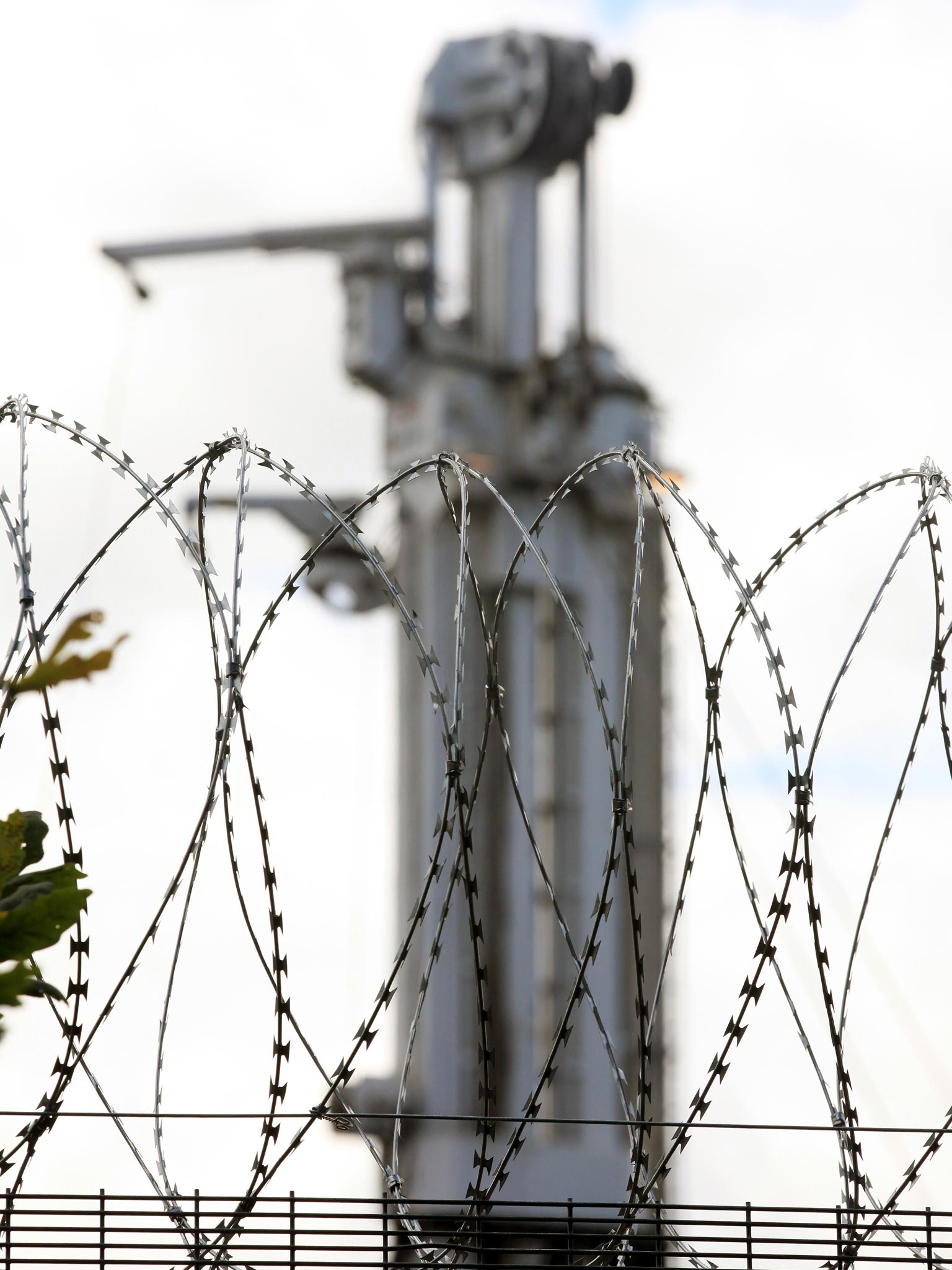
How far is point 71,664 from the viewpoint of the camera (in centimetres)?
681

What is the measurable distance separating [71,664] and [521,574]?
2688 centimetres

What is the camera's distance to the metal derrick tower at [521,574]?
Result: 34344 millimetres

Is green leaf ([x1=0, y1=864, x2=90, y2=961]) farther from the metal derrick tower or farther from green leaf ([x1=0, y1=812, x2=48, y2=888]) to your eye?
the metal derrick tower

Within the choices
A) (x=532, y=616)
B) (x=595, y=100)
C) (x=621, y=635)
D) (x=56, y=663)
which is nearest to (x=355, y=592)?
(x=532, y=616)

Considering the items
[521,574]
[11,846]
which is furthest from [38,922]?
[521,574]

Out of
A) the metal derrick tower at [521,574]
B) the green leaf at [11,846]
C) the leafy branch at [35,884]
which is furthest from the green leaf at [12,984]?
the metal derrick tower at [521,574]

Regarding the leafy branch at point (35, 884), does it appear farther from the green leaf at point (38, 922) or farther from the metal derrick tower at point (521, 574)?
the metal derrick tower at point (521, 574)

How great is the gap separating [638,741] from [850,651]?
2477 centimetres

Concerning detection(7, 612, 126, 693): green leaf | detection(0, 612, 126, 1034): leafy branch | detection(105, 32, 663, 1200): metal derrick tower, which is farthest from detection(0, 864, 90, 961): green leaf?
detection(105, 32, 663, 1200): metal derrick tower

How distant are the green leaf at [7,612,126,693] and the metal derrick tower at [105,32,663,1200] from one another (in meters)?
26.3

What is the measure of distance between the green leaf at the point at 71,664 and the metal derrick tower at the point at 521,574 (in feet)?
86.1

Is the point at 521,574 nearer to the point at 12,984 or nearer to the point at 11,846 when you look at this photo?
the point at 11,846

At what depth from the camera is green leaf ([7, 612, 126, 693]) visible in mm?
6516

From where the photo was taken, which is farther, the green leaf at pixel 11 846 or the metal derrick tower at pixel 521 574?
the metal derrick tower at pixel 521 574
